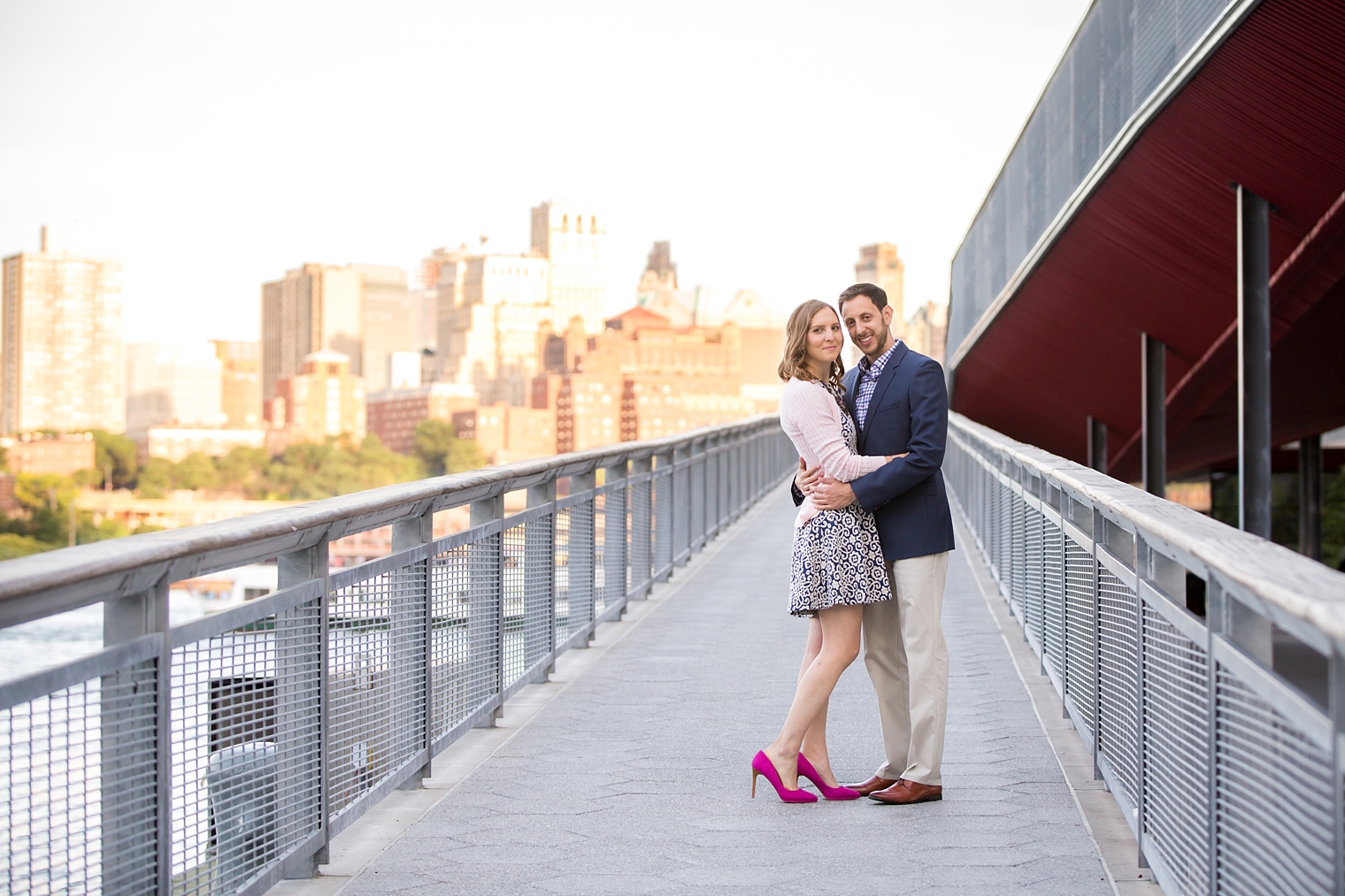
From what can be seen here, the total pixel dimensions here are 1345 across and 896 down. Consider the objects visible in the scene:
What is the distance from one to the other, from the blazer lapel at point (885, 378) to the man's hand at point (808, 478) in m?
0.20

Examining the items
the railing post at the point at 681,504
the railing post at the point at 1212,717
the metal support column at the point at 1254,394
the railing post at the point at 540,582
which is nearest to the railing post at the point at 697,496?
the railing post at the point at 681,504

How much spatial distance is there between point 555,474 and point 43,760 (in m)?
4.24

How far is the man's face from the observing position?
4480 mm

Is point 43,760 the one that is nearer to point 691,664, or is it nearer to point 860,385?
point 860,385

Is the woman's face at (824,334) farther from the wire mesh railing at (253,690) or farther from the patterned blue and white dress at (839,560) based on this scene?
the wire mesh railing at (253,690)

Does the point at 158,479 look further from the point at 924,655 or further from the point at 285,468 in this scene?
the point at 924,655

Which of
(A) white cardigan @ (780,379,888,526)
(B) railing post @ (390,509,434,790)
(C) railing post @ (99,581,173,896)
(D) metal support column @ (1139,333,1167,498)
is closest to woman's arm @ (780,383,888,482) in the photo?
(A) white cardigan @ (780,379,888,526)

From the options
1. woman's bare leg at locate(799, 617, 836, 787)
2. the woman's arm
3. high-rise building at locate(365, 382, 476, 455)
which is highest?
high-rise building at locate(365, 382, 476, 455)

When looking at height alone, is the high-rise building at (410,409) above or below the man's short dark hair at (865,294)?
above

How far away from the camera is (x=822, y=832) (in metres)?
4.27

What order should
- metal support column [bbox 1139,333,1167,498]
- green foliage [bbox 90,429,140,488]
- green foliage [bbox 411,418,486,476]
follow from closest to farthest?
metal support column [bbox 1139,333,1167,498], green foliage [bbox 90,429,140,488], green foliage [bbox 411,418,486,476]

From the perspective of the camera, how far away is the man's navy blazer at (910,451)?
4.37m

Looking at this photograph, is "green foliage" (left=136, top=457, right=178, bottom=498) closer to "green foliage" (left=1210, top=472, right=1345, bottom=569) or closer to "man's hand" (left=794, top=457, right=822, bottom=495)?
"green foliage" (left=1210, top=472, right=1345, bottom=569)

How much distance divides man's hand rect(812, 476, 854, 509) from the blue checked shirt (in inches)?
9.5
